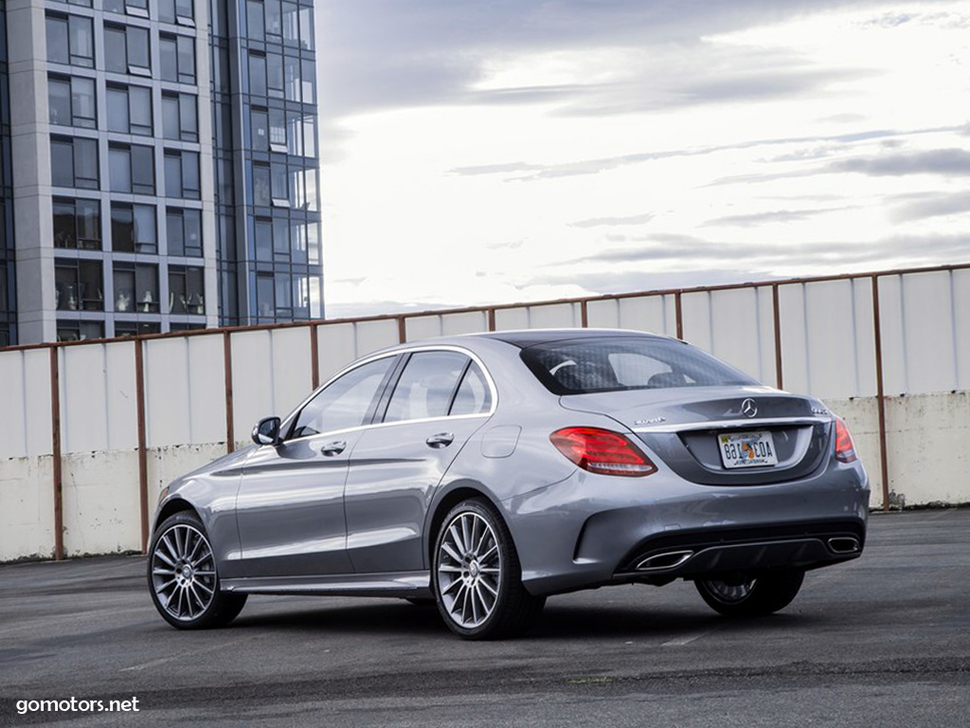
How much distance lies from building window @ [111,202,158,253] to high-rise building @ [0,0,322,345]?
0.07m

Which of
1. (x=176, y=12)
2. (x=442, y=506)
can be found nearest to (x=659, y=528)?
(x=442, y=506)

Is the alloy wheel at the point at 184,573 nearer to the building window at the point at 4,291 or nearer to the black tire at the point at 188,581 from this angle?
the black tire at the point at 188,581

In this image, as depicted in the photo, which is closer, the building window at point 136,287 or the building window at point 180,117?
the building window at point 136,287

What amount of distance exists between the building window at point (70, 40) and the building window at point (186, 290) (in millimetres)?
9908

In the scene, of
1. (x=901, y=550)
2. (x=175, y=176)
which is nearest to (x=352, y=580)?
(x=901, y=550)

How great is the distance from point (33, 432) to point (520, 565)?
15846mm

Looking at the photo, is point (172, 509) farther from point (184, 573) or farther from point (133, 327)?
point (133, 327)

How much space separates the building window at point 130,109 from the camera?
2977 inches

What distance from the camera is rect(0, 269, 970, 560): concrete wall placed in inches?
779

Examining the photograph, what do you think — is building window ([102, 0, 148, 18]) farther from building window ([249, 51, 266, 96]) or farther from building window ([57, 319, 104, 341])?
building window ([57, 319, 104, 341])

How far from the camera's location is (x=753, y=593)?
9352 millimetres

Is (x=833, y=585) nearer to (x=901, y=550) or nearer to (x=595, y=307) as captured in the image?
(x=901, y=550)

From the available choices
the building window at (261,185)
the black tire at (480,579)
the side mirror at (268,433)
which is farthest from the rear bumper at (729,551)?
the building window at (261,185)

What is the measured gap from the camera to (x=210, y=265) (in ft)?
263
